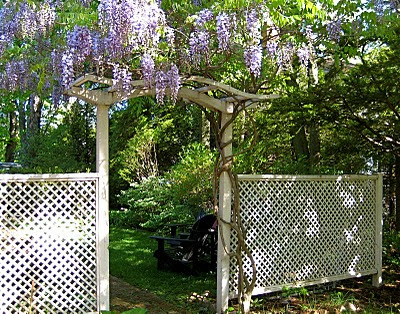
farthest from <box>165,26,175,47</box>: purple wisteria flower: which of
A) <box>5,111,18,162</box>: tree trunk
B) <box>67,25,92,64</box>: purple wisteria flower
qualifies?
<box>5,111,18,162</box>: tree trunk

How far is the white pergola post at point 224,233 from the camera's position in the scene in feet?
15.6

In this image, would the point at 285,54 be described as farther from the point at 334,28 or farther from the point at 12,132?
the point at 12,132

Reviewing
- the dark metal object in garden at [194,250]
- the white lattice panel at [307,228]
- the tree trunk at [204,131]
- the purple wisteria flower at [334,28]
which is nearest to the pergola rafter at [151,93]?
the white lattice panel at [307,228]

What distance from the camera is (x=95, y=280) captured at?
4.29 metres

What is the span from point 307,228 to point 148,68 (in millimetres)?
2758

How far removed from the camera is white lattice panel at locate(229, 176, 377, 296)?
5.12m

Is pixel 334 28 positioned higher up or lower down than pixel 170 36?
higher up

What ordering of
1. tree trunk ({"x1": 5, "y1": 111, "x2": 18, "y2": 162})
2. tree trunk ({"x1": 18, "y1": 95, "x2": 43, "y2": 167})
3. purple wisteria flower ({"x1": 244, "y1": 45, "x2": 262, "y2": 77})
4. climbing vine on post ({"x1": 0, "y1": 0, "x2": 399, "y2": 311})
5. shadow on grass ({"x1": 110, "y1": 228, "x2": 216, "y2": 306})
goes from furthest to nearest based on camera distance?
tree trunk ({"x1": 5, "y1": 111, "x2": 18, "y2": 162}) < tree trunk ({"x1": 18, "y1": 95, "x2": 43, "y2": 167}) < shadow on grass ({"x1": 110, "y1": 228, "x2": 216, "y2": 306}) < purple wisteria flower ({"x1": 244, "y1": 45, "x2": 262, "y2": 77}) < climbing vine on post ({"x1": 0, "y1": 0, "x2": 399, "y2": 311})

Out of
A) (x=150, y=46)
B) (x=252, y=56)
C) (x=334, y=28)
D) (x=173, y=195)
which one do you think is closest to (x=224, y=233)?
(x=252, y=56)

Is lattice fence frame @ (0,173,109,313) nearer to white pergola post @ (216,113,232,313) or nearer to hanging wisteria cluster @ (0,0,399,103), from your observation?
hanging wisteria cluster @ (0,0,399,103)

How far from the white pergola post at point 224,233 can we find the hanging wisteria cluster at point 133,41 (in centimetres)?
82

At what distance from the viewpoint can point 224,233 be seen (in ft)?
15.8

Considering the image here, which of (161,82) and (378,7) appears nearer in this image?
(161,82)

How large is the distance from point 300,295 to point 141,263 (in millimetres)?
2732
